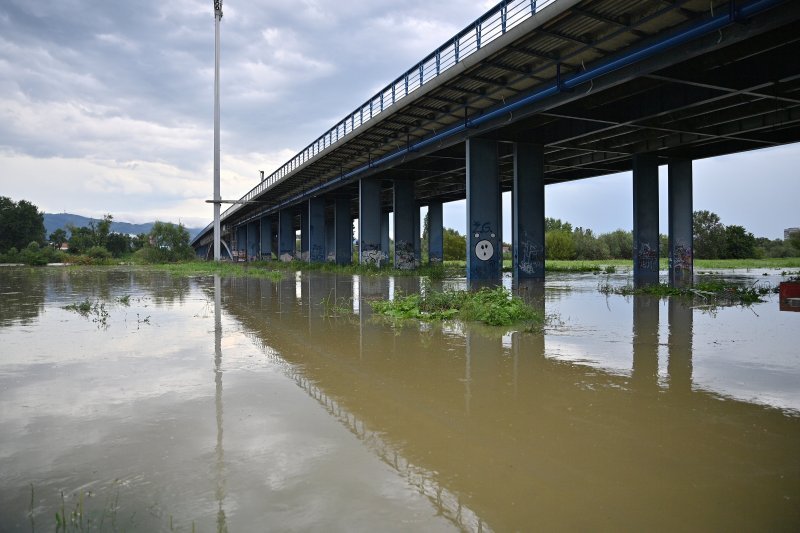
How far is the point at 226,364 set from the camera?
7215mm

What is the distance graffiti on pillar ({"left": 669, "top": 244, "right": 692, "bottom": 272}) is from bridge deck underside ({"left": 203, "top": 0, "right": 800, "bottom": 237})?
5444 mm

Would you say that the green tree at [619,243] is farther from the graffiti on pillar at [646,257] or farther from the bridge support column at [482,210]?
the bridge support column at [482,210]

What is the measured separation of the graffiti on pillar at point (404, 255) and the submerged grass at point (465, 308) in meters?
23.6

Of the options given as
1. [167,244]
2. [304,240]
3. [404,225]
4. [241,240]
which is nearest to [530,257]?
[404,225]

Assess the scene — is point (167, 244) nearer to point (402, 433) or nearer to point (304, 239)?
point (304, 239)

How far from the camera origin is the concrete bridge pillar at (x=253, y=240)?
8544 cm

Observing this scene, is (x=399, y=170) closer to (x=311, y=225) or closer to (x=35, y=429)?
(x=311, y=225)

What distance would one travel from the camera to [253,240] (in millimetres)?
86000

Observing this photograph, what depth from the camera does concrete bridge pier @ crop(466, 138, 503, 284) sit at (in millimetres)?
24766

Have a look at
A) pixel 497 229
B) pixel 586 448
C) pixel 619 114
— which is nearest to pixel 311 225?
pixel 497 229

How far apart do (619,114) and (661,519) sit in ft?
70.6

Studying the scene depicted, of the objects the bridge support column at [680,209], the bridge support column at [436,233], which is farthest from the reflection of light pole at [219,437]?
the bridge support column at [436,233]

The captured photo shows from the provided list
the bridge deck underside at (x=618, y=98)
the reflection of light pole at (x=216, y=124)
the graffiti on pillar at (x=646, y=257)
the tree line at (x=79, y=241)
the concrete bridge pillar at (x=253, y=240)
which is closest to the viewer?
the bridge deck underside at (x=618, y=98)

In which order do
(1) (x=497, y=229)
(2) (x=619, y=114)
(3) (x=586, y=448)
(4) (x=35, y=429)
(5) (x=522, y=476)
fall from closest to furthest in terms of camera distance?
1. (5) (x=522, y=476)
2. (3) (x=586, y=448)
3. (4) (x=35, y=429)
4. (2) (x=619, y=114)
5. (1) (x=497, y=229)
